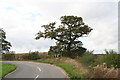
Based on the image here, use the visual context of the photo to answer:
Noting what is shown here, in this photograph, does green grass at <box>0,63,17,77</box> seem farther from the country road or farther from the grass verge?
the country road

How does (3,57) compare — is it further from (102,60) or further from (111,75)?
(111,75)

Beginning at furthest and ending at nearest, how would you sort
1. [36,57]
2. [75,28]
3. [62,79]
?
1. [36,57]
2. [75,28]
3. [62,79]

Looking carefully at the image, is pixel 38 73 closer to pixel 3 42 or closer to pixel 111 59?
pixel 111 59

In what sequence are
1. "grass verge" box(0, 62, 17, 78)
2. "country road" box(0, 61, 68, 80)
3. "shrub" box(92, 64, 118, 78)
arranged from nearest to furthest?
"shrub" box(92, 64, 118, 78)
"country road" box(0, 61, 68, 80)
"grass verge" box(0, 62, 17, 78)

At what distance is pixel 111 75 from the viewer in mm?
18406

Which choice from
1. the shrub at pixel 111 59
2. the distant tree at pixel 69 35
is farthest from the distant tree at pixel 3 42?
the shrub at pixel 111 59

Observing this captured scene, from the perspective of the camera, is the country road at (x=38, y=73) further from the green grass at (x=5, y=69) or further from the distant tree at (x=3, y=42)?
the distant tree at (x=3, y=42)

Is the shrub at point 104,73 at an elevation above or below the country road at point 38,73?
above

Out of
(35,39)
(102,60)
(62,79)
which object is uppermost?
(35,39)

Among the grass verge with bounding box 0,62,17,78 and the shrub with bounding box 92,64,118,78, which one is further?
the grass verge with bounding box 0,62,17,78

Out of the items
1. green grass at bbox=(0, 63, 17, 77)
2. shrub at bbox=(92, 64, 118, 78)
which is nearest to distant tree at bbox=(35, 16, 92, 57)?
green grass at bbox=(0, 63, 17, 77)

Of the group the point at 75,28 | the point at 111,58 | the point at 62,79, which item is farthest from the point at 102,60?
the point at 75,28

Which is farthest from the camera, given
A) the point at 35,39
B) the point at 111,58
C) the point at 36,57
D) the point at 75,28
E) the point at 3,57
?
the point at 3,57

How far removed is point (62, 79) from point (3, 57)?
47.5m
